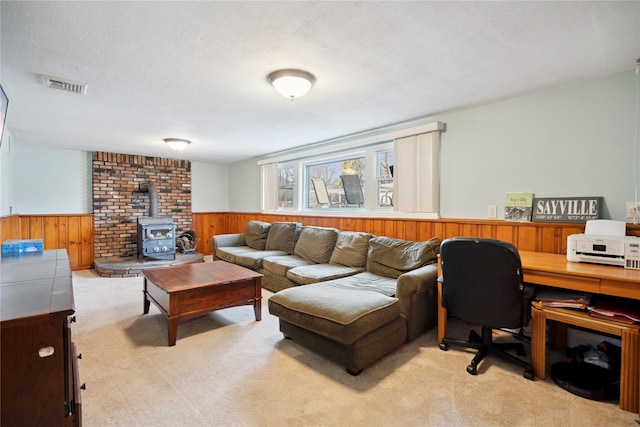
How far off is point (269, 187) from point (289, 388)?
13.9 feet

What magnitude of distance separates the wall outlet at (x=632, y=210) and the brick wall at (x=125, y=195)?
6.83m

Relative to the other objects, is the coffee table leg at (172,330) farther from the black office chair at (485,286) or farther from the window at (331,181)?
the window at (331,181)

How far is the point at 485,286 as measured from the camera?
206 cm

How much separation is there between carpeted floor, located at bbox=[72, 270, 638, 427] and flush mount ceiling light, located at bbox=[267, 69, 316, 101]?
2.02 meters

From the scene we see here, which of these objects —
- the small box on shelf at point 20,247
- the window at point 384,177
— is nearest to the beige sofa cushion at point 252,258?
the window at point 384,177

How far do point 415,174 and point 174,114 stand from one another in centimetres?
275

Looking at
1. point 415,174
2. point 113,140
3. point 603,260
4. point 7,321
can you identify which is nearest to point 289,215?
point 415,174

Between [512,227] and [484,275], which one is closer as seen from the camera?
[484,275]

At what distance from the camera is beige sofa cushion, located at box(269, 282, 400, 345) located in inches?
78.7

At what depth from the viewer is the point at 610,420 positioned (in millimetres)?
1637

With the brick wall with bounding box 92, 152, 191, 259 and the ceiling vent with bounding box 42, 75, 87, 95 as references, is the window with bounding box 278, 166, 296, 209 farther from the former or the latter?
the ceiling vent with bounding box 42, 75, 87, 95

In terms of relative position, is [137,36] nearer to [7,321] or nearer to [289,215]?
[7,321]

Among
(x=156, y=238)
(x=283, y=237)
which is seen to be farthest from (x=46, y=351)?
(x=156, y=238)

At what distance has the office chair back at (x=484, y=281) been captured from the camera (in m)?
1.96
